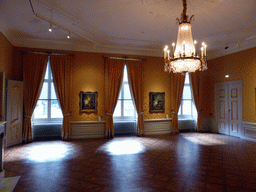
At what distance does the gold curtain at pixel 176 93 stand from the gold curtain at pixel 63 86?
471 cm

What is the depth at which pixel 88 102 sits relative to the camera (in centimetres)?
753

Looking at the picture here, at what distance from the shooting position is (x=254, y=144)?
632 centimetres

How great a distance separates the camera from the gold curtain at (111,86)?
7.60m

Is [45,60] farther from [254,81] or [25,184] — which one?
[254,81]

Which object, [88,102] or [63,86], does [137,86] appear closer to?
[88,102]

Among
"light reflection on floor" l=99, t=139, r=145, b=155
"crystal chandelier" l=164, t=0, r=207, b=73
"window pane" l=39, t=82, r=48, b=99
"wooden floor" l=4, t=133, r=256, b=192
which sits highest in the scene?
"crystal chandelier" l=164, t=0, r=207, b=73

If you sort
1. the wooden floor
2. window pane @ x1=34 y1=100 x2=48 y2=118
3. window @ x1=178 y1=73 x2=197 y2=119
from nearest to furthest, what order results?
the wooden floor
window pane @ x1=34 y1=100 x2=48 y2=118
window @ x1=178 y1=73 x2=197 y2=119

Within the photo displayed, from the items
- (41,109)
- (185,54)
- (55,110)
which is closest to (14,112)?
(41,109)

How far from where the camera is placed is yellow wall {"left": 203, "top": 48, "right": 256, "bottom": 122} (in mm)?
6980

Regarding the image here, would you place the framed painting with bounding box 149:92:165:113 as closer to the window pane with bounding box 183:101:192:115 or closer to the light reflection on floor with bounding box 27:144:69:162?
the window pane with bounding box 183:101:192:115

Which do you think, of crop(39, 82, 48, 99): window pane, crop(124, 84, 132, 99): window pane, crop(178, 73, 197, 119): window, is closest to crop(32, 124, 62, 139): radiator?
crop(39, 82, 48, 99): window pane

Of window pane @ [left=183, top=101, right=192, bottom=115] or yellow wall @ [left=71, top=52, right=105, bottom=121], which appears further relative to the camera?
window pane @ [left=183, top=101, right=192, bottom=115]

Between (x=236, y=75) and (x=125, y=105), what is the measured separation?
4927 mm

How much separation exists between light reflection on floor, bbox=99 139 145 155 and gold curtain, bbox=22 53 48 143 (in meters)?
3.08
